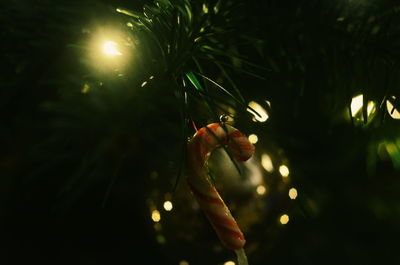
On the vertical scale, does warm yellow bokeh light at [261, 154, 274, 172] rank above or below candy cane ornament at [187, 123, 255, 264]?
below

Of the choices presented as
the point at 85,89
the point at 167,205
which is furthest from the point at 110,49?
the point at 167,205

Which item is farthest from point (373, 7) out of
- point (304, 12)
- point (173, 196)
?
point (173, 196)

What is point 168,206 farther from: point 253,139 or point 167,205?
point 253,139

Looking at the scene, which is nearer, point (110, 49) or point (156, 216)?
point (110, 49)

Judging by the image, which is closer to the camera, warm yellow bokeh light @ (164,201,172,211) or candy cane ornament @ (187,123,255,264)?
candy cane ornament @ (187,123,255,264)

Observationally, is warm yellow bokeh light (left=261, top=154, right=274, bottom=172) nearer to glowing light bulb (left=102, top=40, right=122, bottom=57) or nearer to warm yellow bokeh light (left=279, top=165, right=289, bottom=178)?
warm yellow bokeh light (left=279, top=165, right=289, bottom=178)

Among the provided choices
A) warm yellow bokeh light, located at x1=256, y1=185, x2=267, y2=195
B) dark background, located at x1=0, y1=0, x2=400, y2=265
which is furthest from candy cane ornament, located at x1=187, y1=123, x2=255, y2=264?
warm yellow bokeh light, located at x1=256, y1=185, x2=267, y2=195

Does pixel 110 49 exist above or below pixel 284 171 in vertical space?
above
